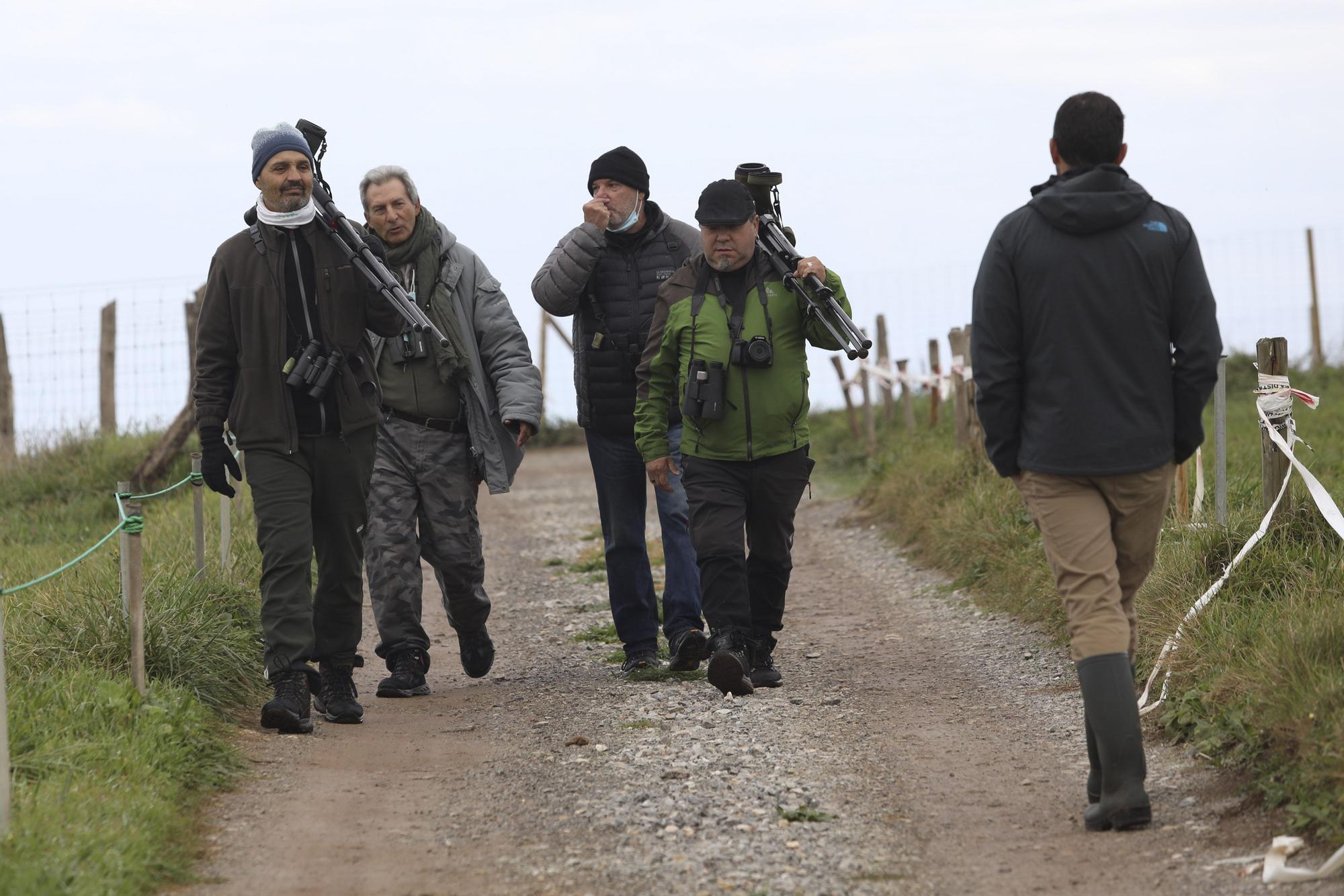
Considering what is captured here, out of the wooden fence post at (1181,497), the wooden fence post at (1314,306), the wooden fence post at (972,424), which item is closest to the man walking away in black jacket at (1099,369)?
the wooden fence post at (1181,497)

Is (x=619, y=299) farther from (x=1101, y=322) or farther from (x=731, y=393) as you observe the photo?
(x=1101, y=322)

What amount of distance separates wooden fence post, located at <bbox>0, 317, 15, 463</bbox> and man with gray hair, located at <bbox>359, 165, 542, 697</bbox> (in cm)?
1028

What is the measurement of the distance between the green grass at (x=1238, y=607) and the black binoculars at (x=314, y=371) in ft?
10.3

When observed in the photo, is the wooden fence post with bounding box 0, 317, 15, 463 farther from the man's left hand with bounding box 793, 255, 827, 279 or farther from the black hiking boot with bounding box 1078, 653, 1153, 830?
the black hiking boot with bounding box 1078, 653, 1153, 830

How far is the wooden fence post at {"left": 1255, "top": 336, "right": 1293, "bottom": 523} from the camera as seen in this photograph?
6.45 metres

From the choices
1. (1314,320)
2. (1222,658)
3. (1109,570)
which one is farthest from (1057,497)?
(1314,320)

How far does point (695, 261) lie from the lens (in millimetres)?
6625

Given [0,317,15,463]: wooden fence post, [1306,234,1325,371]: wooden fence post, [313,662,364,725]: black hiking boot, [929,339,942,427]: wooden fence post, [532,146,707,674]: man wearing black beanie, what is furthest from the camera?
[1306,234,1325,371]: wooden fence post

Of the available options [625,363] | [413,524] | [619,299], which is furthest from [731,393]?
[413,524]

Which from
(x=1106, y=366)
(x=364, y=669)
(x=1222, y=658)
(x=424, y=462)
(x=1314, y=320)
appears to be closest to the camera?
(x=1106, y=366)

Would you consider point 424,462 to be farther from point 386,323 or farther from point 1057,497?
point 1057,497

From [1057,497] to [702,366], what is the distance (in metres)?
2.12

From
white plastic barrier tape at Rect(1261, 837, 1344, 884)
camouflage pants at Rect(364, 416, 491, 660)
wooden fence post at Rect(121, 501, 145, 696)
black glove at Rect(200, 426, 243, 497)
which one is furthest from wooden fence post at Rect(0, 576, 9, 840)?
white plastic barrier tape at Rect(1261, 837, 1344, 884)

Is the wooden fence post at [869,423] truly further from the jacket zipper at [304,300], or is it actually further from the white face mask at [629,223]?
the jacket zipper at [304,300]
